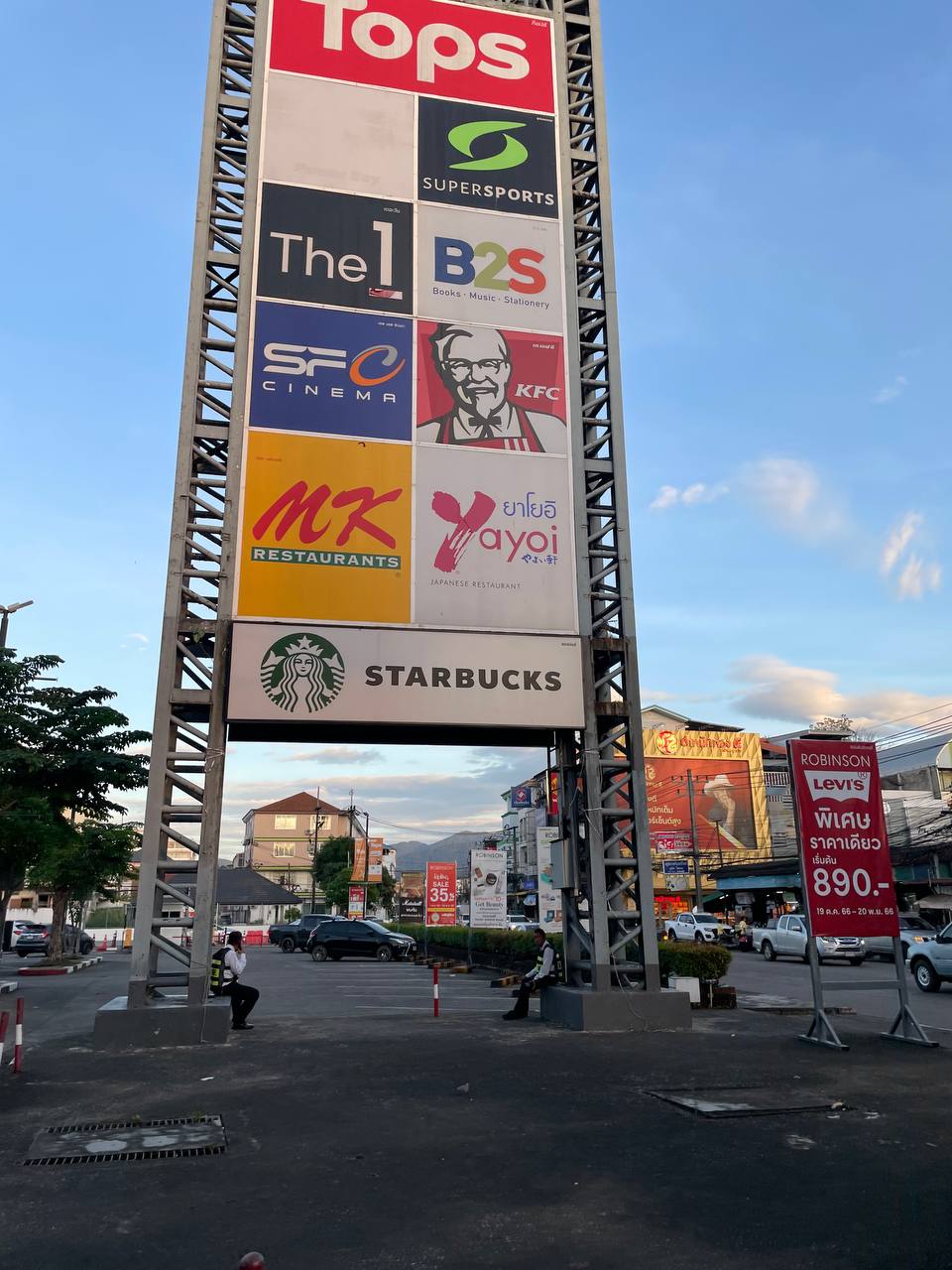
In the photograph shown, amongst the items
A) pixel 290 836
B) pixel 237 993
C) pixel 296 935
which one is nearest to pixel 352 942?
pixel 296 935

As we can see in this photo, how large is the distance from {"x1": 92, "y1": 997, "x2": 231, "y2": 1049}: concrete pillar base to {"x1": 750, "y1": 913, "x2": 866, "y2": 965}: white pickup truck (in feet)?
79.5

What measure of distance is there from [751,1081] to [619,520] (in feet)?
32.1

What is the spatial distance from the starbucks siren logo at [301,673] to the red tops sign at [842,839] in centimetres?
717

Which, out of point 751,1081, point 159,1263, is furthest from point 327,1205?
point 751,1081

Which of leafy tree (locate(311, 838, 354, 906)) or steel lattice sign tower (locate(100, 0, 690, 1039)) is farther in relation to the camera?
leafy tree (locate(311, 838, 354, 906))

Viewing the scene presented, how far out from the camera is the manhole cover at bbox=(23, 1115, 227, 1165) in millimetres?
7621

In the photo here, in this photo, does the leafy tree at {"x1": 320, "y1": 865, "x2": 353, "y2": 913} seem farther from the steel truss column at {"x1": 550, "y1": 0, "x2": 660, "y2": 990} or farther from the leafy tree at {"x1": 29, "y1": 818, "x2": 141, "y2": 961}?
the steel truss column at {"x1": 550, "y1": 0, "x2": 660, "y2": 990}

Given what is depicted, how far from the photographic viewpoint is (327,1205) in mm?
6348

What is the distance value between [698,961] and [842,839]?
6139 millimetres

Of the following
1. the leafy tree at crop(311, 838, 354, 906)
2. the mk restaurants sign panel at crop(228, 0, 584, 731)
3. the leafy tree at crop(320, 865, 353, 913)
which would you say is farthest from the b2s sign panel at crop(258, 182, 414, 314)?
the leafy tree at crop(311, 838, 354, 906)

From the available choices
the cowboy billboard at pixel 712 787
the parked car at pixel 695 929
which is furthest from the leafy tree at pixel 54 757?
the cowboy billboard at pixel 712 787

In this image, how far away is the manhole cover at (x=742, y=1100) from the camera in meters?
8.82

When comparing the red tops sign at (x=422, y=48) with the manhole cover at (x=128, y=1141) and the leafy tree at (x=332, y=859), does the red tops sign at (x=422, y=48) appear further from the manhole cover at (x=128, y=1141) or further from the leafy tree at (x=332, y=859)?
the leafy tree at (x=332, y=859)

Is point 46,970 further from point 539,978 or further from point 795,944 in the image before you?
point 795,944
